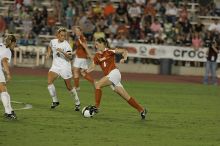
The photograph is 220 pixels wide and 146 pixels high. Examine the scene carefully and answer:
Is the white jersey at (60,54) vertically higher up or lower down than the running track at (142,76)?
higher up

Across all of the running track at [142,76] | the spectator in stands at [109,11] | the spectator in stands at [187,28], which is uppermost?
the spectator in stands at [109,11]

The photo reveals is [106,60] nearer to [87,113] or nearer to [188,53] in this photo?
[87,113]

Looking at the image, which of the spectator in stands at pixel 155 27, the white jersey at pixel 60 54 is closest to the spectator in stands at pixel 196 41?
the spectator in stands at pixel 155 27

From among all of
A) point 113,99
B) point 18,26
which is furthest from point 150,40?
point 113,99

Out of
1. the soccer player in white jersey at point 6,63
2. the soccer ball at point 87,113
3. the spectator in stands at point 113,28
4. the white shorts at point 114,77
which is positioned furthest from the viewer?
the spectator in stands at point 113,28

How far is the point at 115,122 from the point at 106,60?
1495mm

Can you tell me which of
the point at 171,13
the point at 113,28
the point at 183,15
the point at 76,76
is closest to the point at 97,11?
the point at 113,28

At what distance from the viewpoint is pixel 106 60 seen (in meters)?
17.0

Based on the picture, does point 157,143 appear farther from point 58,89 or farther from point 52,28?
point 52,28

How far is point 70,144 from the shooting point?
1287 centimetres

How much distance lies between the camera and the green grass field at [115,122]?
44.5 ft

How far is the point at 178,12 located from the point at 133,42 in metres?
3.14

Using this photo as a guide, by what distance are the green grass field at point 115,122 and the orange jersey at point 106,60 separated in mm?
1157

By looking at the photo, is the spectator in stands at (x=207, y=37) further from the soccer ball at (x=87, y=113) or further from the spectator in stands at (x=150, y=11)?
the soccer ball at (x=87, y=113)
